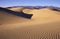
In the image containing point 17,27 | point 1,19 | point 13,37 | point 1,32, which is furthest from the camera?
point 1,19

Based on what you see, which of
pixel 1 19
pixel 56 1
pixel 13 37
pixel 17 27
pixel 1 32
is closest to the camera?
pixel 13 37

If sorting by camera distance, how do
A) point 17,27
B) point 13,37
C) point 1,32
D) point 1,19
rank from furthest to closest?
point 1,19, point 17,27, point 1,32, point 13,37

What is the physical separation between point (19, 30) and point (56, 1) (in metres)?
4.43

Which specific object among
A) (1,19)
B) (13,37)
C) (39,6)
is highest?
(39,6)

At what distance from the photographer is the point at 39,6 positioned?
29.4 ft

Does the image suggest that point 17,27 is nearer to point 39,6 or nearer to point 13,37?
point 13,37

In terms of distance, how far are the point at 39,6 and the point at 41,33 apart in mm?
4491

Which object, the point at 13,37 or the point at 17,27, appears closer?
the point at 13,37

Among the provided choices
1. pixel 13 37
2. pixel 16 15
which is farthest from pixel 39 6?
pixel 13 37

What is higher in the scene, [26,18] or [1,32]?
[26,18]

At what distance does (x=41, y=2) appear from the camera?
902 cm

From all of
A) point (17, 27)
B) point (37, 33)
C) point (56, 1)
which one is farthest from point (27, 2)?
point (37, 33)

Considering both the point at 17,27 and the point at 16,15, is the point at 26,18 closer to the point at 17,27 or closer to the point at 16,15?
the point at 16,15

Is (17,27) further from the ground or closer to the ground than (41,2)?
closer to the ground
